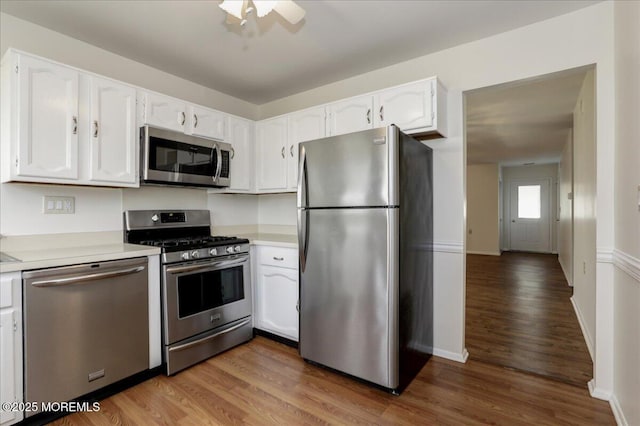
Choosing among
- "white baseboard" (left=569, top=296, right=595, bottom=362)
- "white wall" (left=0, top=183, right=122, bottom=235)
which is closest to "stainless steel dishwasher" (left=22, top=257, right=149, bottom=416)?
"white wall" (left=0, top=183, right=122, bottom=235)

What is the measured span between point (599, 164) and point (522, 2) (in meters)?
1.14

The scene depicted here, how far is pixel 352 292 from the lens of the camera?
7.16ft

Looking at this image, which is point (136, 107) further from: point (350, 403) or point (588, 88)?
point (588, 88)

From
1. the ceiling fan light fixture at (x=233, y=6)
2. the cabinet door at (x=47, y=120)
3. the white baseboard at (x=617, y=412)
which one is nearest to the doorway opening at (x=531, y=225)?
the white baseboard at (x=617, y=412)

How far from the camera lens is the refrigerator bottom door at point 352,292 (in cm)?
204

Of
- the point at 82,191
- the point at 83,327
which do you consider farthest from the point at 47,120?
the point at 83,327

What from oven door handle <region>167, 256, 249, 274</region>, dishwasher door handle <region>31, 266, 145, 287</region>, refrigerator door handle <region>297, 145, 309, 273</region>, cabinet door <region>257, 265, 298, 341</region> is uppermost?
refrigerator door handle <region>297, 145, 309, 273</region>

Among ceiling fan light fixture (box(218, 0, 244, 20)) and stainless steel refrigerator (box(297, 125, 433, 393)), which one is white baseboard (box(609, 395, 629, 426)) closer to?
stainless steel refrigerator (box(297, 125, 433, 393))

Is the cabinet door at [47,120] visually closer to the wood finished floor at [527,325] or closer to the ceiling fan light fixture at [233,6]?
the ceiling fan light fixture at [233,6]

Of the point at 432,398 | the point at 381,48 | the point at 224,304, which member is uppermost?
the point at 381,48

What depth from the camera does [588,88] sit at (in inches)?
115

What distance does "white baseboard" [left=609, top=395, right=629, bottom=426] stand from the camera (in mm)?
1718

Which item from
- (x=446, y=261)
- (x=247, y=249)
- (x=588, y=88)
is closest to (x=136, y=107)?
(x=247, y=249)

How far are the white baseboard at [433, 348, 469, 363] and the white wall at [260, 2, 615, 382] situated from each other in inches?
0.8
